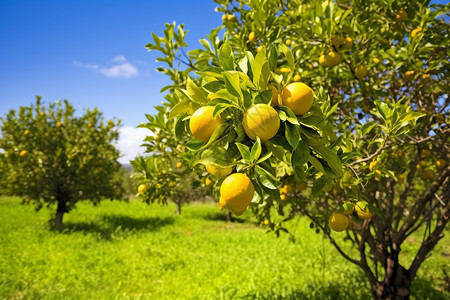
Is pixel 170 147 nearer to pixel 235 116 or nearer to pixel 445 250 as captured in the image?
pixel 235 116

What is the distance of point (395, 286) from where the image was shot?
3.52 metres

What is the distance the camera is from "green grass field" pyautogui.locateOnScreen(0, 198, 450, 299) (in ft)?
16.4

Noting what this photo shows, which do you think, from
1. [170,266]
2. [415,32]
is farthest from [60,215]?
[415,32]

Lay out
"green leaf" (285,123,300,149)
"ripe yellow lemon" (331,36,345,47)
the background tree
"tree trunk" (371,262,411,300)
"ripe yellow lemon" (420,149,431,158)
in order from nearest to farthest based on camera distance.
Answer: "green leaf" (285,123,300,149), "ripe yellow lemon" (331,36,345,47), "ripe yellow lemon" (420,149,431,158), "tree trunk" (371,262,411,300), the background tree

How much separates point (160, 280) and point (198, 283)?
1002 millimetres

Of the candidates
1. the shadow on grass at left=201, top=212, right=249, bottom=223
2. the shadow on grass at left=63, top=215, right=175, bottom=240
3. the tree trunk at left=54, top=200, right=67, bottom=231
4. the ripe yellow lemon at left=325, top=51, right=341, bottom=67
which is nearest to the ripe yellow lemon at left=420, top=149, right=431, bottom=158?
the ripe yellow lemon at left=325, top=51, right=341, bottom=67

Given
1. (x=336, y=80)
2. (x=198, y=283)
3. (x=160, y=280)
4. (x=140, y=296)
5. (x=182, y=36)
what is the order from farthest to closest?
(x=160, y=280)
(x=198, y=283)
(x=140, y=296)
(x=336, y=80)
(x=182, y=36)

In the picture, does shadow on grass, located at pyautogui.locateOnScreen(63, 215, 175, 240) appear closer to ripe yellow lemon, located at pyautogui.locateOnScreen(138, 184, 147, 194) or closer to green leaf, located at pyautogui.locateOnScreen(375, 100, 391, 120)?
ripe yellow lemon, located at pyautogui.locateOnScreen(138, 184, 147, 194)

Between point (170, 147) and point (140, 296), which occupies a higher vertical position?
point (170, 147)

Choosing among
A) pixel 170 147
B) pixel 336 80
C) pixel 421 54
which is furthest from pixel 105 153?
pixel 421 54

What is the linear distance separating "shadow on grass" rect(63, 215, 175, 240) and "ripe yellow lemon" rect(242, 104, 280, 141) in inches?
384

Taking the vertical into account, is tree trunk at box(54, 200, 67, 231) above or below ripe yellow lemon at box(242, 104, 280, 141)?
below

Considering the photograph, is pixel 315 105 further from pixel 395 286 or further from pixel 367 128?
pixel 395 286

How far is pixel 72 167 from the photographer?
32.0 feet
